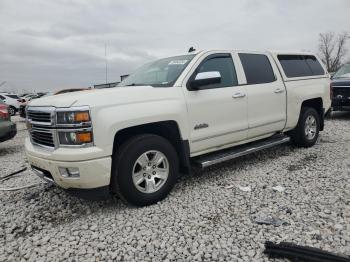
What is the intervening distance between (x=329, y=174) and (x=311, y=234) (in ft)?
6.50

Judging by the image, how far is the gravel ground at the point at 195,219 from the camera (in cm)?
305

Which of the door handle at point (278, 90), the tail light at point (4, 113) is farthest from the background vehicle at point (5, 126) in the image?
the door handle at point (278, 90)

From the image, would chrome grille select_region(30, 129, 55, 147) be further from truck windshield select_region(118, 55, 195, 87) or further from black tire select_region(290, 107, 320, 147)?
black tire select_region(290, 107, 320, 147)

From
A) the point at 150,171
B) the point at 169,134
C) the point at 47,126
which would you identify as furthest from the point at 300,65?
the point at 47,126

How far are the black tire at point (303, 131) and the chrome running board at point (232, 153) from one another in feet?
1.46

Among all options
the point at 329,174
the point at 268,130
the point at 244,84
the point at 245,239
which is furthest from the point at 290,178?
the point at 245,239

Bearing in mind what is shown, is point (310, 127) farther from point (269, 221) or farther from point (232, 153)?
point (269, 221)

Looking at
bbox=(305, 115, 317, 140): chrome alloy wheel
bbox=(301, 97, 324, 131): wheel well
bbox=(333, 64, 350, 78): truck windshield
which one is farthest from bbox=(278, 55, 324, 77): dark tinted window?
bbox=(333, 64, 350, 78): truck windshield

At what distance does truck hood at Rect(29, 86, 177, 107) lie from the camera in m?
3.52

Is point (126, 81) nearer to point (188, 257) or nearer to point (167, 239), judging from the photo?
point (167, 239)

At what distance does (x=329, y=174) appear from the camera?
4.84m

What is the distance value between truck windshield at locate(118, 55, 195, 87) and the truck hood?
0.25 m

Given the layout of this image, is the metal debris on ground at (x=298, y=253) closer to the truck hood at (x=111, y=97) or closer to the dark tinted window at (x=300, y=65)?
the truck hood at (x=111, y=97)

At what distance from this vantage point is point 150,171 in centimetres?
396
